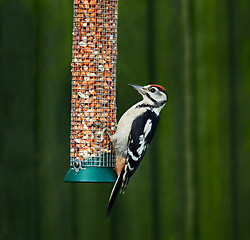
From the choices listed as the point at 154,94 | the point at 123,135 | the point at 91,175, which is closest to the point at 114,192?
the point at 91,175

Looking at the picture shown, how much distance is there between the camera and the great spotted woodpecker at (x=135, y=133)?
1.48 metres

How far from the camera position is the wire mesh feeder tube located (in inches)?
61.4

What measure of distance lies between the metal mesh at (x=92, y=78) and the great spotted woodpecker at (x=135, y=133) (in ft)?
0.30

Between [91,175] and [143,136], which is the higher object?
[143,136]

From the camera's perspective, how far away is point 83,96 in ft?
5.21

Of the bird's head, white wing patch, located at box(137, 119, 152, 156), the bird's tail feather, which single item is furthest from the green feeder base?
the bird's head

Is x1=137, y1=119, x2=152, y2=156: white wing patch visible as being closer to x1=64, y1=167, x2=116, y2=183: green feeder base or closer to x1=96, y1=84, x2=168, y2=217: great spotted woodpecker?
x1=96, y1=84, x2=168, y2=217: great spotted woodpecker

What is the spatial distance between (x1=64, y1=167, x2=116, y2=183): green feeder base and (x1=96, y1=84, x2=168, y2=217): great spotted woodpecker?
5cm

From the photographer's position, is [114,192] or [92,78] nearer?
[114,192]

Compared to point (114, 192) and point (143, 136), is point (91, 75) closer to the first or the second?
point (143, 136)

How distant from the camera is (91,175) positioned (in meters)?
1.43

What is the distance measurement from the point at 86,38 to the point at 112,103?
34 centimetres

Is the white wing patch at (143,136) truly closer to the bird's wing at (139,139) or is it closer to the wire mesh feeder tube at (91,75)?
the bird's wing at (139,139)

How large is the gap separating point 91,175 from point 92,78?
472 mm
